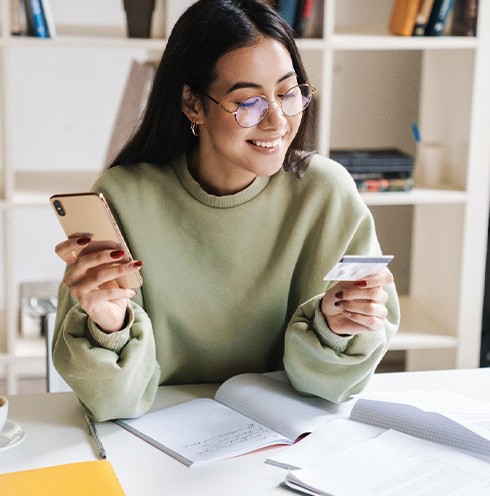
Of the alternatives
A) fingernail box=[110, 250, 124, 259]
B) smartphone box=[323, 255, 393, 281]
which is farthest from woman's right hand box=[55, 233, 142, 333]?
smartphone box=[323, 255, 393, 281]

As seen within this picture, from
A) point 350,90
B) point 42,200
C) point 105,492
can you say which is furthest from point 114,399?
point 350,90

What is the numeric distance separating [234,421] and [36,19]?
1.51 metres

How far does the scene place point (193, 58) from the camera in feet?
5.32

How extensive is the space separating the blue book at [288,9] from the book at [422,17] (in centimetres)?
37

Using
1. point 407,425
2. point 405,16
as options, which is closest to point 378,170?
point 405,16

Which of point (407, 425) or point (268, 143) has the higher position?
point (268, 143)

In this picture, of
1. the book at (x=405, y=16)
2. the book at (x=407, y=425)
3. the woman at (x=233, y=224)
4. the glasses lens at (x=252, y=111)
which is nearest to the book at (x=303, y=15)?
the book at (x=405, y=16)

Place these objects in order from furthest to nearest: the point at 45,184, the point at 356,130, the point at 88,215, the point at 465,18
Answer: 1. the point at 356,130
2. the point at 45,184
3. the point at 465,18
4. the point at 88,215

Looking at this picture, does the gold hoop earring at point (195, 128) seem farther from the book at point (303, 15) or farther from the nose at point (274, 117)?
the book at point (303, 15)

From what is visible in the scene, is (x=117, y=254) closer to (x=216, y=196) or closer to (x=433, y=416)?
(x=216, y=196)

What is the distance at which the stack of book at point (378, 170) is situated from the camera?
9.15 feet

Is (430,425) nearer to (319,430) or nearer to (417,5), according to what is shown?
(319,430)

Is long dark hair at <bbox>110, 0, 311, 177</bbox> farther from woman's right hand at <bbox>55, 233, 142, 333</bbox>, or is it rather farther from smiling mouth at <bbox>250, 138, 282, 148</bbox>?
woman's right hand at <bbox>55, 233, 142, 333</bbox>

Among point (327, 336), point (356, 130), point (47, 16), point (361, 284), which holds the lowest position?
point (327, 336)
